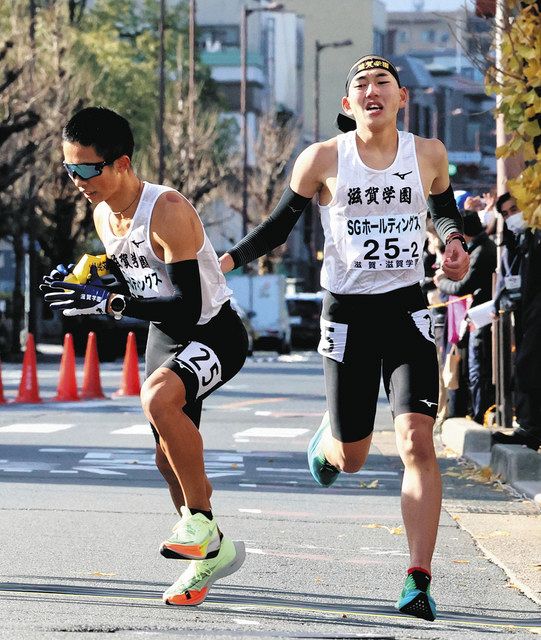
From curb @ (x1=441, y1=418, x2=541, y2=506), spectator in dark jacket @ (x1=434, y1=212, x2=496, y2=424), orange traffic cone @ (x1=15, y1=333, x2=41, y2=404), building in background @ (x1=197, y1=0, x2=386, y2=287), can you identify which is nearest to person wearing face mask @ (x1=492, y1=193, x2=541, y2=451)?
curb @ (x1=441, y1=418, x2=541, y2=506)

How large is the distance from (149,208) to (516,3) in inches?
151

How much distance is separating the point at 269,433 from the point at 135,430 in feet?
4.12

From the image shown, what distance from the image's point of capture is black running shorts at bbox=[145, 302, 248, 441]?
722cm

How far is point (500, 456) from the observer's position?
12.9 metres

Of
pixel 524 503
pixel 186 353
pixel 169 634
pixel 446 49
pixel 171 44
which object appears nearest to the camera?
pixel 169 634

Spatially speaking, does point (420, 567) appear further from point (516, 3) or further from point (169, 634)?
point (516, 3)

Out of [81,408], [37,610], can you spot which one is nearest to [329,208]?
[37,610]

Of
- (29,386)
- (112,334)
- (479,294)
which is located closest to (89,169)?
(479,294)

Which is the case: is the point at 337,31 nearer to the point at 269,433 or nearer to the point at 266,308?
the point at 266,308

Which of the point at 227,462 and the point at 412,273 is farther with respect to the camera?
the point at 227,462

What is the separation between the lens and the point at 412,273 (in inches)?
292

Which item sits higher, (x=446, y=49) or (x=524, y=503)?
(x=446, y=49)

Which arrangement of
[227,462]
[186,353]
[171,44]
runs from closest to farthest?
[186,353]
[227,462]
[171,44]

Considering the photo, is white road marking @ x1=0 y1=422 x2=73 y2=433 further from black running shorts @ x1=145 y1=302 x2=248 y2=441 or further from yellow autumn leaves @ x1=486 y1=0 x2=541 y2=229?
black running shorts @ x1=145 y1=302 x2=248 y2=441
